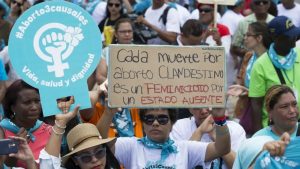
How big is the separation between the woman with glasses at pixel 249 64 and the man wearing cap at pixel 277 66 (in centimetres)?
19

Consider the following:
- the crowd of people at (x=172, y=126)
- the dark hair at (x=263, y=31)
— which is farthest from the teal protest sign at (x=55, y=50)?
the dark hair at (x=263, y=31)

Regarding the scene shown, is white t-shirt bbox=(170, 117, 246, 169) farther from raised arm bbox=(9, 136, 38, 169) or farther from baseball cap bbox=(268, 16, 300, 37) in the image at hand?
raised arm bbox=(9, 136, 38, 169)

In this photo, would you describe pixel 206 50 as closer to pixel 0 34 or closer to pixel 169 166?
pixel 169 166

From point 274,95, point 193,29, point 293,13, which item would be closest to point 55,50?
point 274,95

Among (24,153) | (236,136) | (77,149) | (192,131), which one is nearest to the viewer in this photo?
(24,153)

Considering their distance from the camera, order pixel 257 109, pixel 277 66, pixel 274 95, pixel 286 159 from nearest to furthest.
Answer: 1. pixel 286 159
2. pixel 274 95
3. pixel 277 66
4. pixel 257 109

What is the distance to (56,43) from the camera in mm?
6484

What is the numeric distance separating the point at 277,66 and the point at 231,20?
4.16 meters

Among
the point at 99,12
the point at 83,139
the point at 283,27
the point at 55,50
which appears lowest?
the point at 83,139

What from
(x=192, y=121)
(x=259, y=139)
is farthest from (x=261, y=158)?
(x=192, y=121)

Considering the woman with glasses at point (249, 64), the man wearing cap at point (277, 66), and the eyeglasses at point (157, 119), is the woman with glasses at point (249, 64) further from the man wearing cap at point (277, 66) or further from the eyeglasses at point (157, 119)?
the eyeglasses at point (157, 119)

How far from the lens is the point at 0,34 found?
11.5 meters

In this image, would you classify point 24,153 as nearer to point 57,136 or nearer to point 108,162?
point 57,136

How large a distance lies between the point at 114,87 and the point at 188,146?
659 mm
